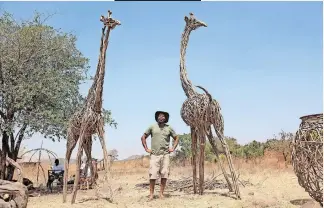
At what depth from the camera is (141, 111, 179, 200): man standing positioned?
9.87m

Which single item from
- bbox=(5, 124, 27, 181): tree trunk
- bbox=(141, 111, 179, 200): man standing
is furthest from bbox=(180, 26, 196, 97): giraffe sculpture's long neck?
bbox=(5, 124, 27, 181): tree trunk

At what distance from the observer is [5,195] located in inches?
353

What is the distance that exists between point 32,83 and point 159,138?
5.23 m

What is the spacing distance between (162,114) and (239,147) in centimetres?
1687

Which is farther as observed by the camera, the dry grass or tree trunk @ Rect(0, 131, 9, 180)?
tree trunk @ Rect(0, 131, 9, 180)

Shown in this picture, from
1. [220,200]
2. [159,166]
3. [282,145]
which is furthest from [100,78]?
[282,145]

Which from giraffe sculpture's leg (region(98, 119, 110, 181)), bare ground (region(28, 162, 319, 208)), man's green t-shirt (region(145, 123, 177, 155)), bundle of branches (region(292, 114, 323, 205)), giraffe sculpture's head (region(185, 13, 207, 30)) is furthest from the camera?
giraffe sculpture's head (region(185, 13, 207, 30))

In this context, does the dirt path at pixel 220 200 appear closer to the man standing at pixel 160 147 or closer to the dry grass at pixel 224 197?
the dry grass at pixel 224 197

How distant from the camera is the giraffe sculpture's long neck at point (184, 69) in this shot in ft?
34.7

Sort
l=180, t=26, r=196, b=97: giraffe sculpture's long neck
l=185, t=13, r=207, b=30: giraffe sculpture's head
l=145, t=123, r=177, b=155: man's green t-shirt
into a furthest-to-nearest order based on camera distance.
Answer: l=185, t=13, r=207, b=30: giraffe sculpture's head, l=180, t=26, r=196, b=97: giraffe sculpture's long neck, l=145, t=123, r=177, b=155: man's green t-shirt

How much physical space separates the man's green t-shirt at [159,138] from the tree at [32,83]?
14.2ft

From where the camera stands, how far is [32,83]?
1338 centimetres

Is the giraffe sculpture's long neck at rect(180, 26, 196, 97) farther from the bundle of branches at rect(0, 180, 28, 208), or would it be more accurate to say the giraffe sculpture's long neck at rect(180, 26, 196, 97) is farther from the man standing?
the bundle of branches at rect(0, 180, 28, 208)

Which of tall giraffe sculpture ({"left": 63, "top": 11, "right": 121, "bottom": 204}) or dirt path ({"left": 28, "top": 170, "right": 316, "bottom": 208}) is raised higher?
tall giraffe sculpture ({"left": 63, "top": 11, "right": 121, "bottom": 204})
